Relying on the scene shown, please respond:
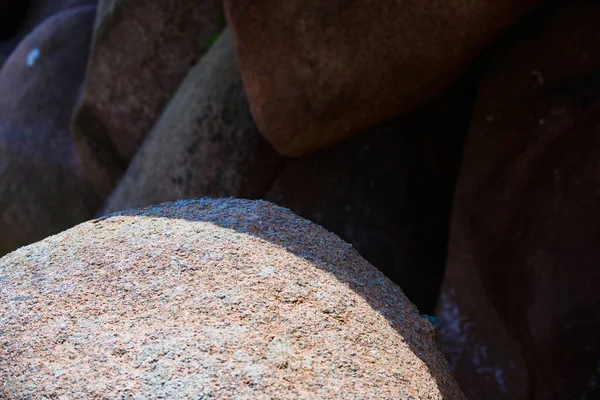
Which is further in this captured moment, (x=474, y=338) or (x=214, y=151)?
(x=214, y=151)

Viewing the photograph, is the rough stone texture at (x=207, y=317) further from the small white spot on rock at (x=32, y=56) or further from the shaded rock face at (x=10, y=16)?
the shaded rock face at (x=10, y=16)

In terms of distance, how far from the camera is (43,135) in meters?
4.41

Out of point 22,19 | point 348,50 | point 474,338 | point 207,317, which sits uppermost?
point 207,317

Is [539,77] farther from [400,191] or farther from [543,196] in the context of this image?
[400,191]

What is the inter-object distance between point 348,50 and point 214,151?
2.88ft

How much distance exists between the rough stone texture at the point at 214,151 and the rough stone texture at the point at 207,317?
139 cm

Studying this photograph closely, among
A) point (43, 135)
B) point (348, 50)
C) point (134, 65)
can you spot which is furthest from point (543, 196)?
point (43, 135)

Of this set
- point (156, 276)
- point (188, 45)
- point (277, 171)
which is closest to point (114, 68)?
point (188, 45)

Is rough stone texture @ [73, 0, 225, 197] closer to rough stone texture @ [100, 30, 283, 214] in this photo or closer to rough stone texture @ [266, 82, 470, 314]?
rough stone texture @ [100, 30, 283, 214]

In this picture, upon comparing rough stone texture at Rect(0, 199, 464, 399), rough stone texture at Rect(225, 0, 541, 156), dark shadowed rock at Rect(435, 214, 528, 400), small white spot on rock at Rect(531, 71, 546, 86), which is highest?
rough stone texture at Rect(0, 199, 464, 399)

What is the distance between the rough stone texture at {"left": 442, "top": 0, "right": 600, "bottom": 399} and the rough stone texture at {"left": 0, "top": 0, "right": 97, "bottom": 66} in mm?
3997

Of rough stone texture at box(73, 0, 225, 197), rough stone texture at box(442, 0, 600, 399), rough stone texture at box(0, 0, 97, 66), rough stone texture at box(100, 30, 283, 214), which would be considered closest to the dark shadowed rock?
rough stone texture at box(442, 0, 600, 399)

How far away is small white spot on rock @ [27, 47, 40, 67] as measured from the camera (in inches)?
180

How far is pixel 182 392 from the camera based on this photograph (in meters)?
1.17
